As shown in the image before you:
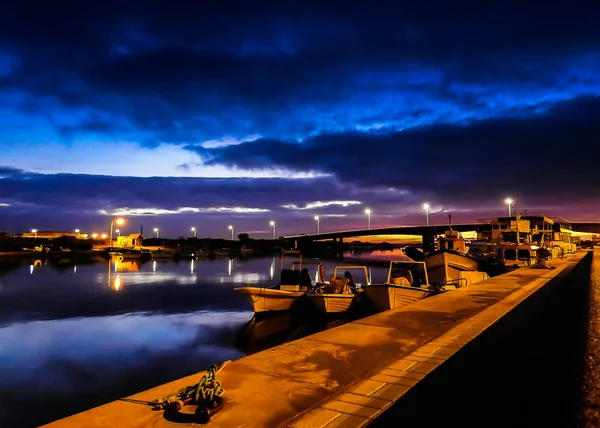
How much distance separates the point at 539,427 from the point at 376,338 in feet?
16.3

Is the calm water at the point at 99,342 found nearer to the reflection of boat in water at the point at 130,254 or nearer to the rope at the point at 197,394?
the rope at the point at 197,394

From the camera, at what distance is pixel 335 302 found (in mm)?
20031

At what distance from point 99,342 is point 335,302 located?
10567 mm

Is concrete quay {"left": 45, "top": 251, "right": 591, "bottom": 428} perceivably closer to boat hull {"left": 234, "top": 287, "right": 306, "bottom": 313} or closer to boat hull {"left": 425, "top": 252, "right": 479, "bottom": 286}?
boat hull {"left": 234, "top": 287, "right": 306, "bottom": 313}

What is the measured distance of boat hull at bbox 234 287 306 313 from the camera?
21406mm

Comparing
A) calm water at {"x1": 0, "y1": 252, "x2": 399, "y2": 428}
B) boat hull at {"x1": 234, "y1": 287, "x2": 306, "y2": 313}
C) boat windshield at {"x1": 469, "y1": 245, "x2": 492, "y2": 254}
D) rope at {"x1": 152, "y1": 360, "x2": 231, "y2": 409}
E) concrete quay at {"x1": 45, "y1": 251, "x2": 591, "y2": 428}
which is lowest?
calm water at {"x1": 0, "y1": 252, "x2": 399, "y2": 428}

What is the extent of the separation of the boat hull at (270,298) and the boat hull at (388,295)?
3668mm

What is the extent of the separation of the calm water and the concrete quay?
5.63 m

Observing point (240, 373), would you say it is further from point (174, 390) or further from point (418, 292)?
point (418, 292)

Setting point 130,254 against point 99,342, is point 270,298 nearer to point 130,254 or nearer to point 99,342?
point 99,342

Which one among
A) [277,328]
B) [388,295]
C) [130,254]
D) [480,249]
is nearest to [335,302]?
[388,295]

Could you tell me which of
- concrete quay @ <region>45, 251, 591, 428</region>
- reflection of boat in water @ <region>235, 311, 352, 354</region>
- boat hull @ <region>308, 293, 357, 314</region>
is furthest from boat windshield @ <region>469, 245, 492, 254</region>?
concrete quay @ <region>45, 251, 591, 428</region>

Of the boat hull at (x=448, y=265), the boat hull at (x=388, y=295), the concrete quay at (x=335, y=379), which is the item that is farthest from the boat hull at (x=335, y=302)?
the boat hull at (x=448, y=265)

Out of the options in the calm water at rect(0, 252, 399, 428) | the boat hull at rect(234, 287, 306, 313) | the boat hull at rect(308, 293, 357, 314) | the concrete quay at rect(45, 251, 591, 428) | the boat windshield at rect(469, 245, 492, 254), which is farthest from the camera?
the boat windshield at rect(469, 245, 492, 254)
